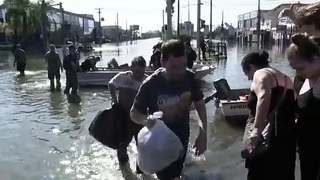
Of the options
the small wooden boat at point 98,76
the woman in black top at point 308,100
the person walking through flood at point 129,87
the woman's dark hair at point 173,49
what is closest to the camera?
the woman in black top at point 308,100

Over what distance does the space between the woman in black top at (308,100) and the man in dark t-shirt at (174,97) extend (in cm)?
91

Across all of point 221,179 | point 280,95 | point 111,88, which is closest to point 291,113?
point 280,95

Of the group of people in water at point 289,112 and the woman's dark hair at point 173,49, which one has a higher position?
the woman's dark hair at point 173,49

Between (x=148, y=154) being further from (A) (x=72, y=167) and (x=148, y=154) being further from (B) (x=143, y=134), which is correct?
(A) (x=72, y=167)

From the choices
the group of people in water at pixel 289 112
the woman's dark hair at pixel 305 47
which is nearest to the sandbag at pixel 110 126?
the group of people in water at pixel 289 112

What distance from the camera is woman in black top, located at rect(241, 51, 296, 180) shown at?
3.84 metres

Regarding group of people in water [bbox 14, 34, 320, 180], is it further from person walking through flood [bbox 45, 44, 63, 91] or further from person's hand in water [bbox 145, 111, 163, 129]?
person walking through flood [bbox 45, 44, 63, 91]

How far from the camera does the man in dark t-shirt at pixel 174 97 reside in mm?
4078

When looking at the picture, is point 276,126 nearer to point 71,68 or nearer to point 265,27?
point 71,68

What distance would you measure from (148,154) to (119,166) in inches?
129

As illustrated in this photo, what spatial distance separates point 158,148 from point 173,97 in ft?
1.78

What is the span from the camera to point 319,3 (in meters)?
3.96

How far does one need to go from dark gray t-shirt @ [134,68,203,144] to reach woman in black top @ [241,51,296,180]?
560 mm

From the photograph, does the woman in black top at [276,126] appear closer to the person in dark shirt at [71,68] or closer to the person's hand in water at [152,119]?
the person's hand in water at [152,119]
